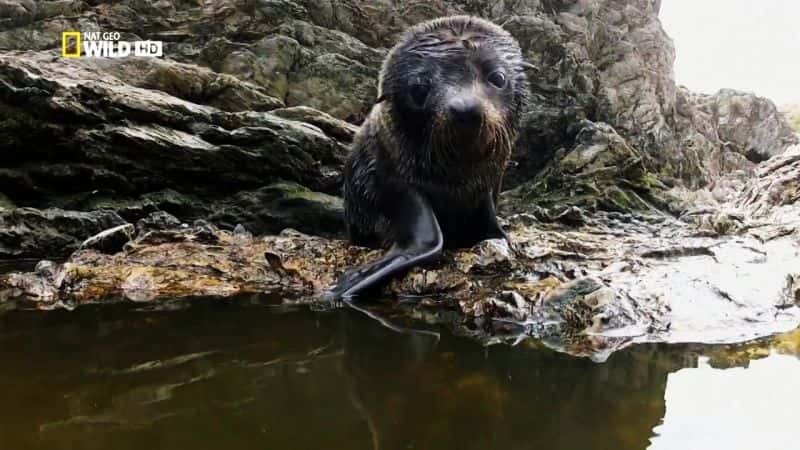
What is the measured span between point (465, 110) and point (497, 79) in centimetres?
67

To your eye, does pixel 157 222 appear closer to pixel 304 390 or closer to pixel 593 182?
pixel 304 390

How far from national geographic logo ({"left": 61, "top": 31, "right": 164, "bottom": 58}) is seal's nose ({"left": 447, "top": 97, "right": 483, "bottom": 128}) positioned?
648 centimetres

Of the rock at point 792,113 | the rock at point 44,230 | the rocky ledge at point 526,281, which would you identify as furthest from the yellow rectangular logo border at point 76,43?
the rock at point 792,113

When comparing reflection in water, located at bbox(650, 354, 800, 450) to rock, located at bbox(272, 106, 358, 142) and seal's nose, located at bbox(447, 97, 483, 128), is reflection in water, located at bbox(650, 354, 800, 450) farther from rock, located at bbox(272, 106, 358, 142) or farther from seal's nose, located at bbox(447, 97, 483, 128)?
rock, located at bbox(272, 106, 358, 142)

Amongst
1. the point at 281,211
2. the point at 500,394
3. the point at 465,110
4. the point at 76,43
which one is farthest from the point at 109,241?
the point at 76,43

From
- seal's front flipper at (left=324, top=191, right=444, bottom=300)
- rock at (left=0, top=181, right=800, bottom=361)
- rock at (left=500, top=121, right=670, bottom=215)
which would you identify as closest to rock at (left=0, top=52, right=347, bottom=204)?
rock at (left=0, top=181, right=800, bottom=361)

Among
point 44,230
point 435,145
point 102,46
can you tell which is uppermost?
point 102,46

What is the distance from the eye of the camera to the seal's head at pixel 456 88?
3.99 meters

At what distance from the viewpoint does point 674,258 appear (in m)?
4.21

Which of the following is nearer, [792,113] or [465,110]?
[465,110]

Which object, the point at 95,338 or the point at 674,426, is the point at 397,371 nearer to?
the point at 674,426

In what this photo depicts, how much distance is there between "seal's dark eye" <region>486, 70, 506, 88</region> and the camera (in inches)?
166

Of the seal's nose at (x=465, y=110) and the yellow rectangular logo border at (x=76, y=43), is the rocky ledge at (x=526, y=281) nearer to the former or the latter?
the seal's nose at (x=465, y=110)

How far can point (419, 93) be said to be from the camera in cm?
425
